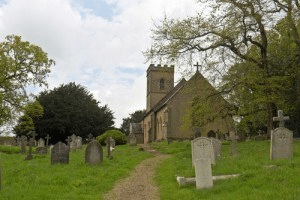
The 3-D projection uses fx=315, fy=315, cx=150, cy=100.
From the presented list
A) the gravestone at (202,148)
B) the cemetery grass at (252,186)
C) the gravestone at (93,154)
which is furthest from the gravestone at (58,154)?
the gravestone at (202,148)

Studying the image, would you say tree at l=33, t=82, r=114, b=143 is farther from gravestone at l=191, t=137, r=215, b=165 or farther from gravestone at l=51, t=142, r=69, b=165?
gravestone at l=191, t=137, r=215, b=165

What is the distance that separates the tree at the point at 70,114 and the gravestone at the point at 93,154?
103 ft

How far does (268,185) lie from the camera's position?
7566mm

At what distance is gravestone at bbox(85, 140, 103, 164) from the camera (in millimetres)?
13841

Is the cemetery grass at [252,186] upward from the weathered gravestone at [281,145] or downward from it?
downward

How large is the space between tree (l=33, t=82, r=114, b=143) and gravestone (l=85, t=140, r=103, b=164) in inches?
1231

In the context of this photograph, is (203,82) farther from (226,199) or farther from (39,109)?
(39,109)

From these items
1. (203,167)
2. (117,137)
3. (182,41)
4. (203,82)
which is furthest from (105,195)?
(117,137)

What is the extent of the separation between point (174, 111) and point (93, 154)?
2177 cm

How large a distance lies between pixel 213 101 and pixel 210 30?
4610mm

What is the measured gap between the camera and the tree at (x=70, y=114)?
144 feet

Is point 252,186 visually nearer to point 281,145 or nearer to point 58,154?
point 281,145

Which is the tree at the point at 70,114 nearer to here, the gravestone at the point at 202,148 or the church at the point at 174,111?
the church at the point at 174,111

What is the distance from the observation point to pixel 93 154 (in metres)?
13.9
